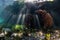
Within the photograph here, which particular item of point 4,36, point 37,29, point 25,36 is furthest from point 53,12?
point 4,36

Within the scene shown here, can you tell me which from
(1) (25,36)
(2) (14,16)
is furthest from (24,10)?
(1) (25,36)

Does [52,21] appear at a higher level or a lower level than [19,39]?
higher

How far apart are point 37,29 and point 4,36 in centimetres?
36

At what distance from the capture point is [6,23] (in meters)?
2.32

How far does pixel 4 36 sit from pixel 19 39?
163mm

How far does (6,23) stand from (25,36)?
0.81 ft

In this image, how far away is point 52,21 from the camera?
233 cm

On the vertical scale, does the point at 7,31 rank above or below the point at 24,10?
below

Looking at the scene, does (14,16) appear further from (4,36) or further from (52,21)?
(52,21)

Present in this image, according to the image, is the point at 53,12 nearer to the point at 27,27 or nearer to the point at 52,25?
the point at 52,25

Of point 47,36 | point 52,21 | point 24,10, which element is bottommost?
point 47,36

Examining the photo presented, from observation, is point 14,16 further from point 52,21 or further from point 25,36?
point 52,21

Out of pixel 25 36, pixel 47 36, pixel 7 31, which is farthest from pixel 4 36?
pixel 47 36

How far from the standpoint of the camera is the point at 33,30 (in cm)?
233
